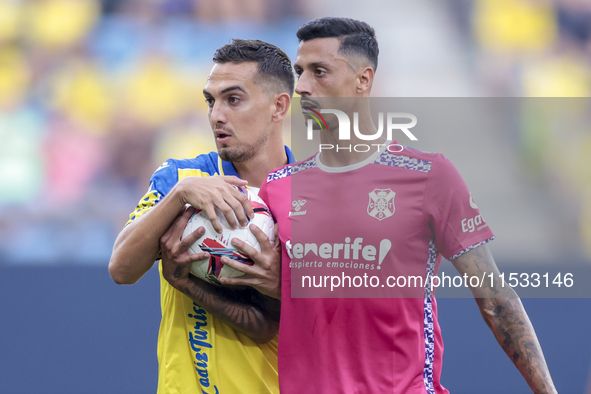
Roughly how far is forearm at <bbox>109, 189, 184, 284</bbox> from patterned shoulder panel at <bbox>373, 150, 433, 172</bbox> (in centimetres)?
79

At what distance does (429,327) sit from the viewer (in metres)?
2.06

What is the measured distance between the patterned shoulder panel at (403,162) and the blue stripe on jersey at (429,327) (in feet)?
0.90

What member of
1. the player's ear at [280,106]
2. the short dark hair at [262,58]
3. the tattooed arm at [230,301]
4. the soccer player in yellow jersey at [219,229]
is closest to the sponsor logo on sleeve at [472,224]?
the soccer player in yellow jersey at [219,229]

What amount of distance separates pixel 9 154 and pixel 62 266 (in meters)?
1.32

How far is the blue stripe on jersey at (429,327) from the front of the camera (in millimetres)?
2008

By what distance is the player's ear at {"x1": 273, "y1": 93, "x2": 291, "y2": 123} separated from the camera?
9.34 ft

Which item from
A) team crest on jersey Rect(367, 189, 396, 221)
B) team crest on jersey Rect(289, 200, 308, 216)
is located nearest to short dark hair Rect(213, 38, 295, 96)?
team crest on jersey Rect(289, 200, 308, 216)

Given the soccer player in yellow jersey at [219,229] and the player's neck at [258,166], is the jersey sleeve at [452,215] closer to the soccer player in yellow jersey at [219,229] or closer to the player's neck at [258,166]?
the soccer player in yellow jersey at [219,229]

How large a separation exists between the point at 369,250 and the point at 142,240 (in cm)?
86

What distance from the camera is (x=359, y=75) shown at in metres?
2.30

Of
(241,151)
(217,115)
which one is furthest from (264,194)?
(217,115)

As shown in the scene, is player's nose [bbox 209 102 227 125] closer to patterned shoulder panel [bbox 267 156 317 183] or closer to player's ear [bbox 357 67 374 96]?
patterned shoulder panel [bbox 267 156 317 183]

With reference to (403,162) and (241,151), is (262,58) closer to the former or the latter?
(241,151)

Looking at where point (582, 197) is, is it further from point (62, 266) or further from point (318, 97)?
point (62, 266)
